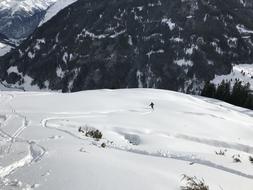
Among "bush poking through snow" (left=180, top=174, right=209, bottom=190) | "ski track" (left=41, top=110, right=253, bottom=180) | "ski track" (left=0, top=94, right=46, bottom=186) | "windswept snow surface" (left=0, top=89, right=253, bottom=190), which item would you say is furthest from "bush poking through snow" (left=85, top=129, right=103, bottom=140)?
"bush poking through snow" (left=180, top=174, right=209, bottom=190)

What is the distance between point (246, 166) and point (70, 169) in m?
6.99

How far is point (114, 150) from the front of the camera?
679 inches

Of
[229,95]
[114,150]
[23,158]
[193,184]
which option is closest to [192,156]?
[114,150]

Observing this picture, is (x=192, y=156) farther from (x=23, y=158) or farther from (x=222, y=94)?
(x=222, y=94)

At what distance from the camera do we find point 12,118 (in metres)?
25.9

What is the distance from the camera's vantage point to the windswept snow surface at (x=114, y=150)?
12664 mm

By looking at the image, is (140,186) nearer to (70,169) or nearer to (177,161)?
(70,169)

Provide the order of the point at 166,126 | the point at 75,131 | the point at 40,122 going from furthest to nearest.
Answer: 1. the point at 166,126
2. the point at 40,122
3. the point at 75,131

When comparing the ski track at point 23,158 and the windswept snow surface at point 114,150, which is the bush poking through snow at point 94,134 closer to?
the windswept snow surface at point 114,150

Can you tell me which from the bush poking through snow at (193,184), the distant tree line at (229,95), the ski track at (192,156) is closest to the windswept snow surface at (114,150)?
the ski track at (192,156)

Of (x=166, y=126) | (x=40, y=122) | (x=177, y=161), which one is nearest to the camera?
(x=177, y=161)

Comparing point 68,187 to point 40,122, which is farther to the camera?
point 40,122

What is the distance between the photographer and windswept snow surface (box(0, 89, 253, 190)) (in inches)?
499

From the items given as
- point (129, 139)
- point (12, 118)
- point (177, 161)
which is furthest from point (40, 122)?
point (177, 161)
